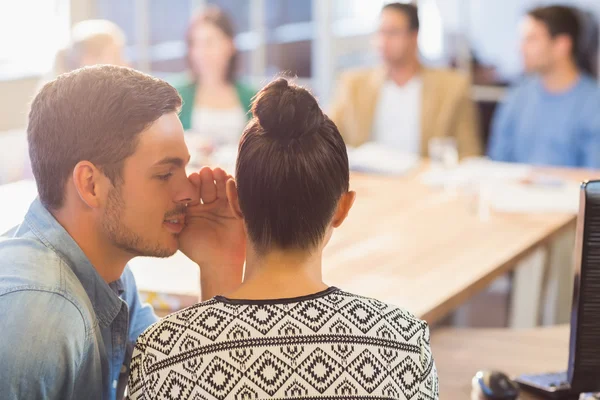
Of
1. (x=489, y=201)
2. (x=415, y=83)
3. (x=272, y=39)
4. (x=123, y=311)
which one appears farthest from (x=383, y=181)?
(x=272, y=39)

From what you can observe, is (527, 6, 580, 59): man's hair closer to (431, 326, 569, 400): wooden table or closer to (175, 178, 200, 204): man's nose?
(431, 326, 569, 400): wooden table

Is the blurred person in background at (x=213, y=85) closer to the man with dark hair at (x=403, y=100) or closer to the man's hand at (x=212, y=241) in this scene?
the man with dark hair at (x=403, y=100)

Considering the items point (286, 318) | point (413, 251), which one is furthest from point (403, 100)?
point (286, 318)

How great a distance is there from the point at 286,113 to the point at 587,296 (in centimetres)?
64

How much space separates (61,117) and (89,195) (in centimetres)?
12

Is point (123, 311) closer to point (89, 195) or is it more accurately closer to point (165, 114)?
point (89, 195)

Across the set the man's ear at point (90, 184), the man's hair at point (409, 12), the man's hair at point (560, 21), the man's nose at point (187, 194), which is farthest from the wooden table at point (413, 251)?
the man's hair at point (560, 21)

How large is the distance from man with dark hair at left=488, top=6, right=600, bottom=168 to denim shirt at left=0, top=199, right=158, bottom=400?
2.82m

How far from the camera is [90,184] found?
1.28 meters

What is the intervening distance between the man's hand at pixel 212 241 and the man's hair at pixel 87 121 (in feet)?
0.73

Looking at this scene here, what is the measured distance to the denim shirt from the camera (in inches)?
43.9

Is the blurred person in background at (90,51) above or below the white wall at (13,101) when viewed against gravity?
above

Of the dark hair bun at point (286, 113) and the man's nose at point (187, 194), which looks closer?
the dark hair bun at point (286, 113)

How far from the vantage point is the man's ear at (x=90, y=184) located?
1264 millimetres
